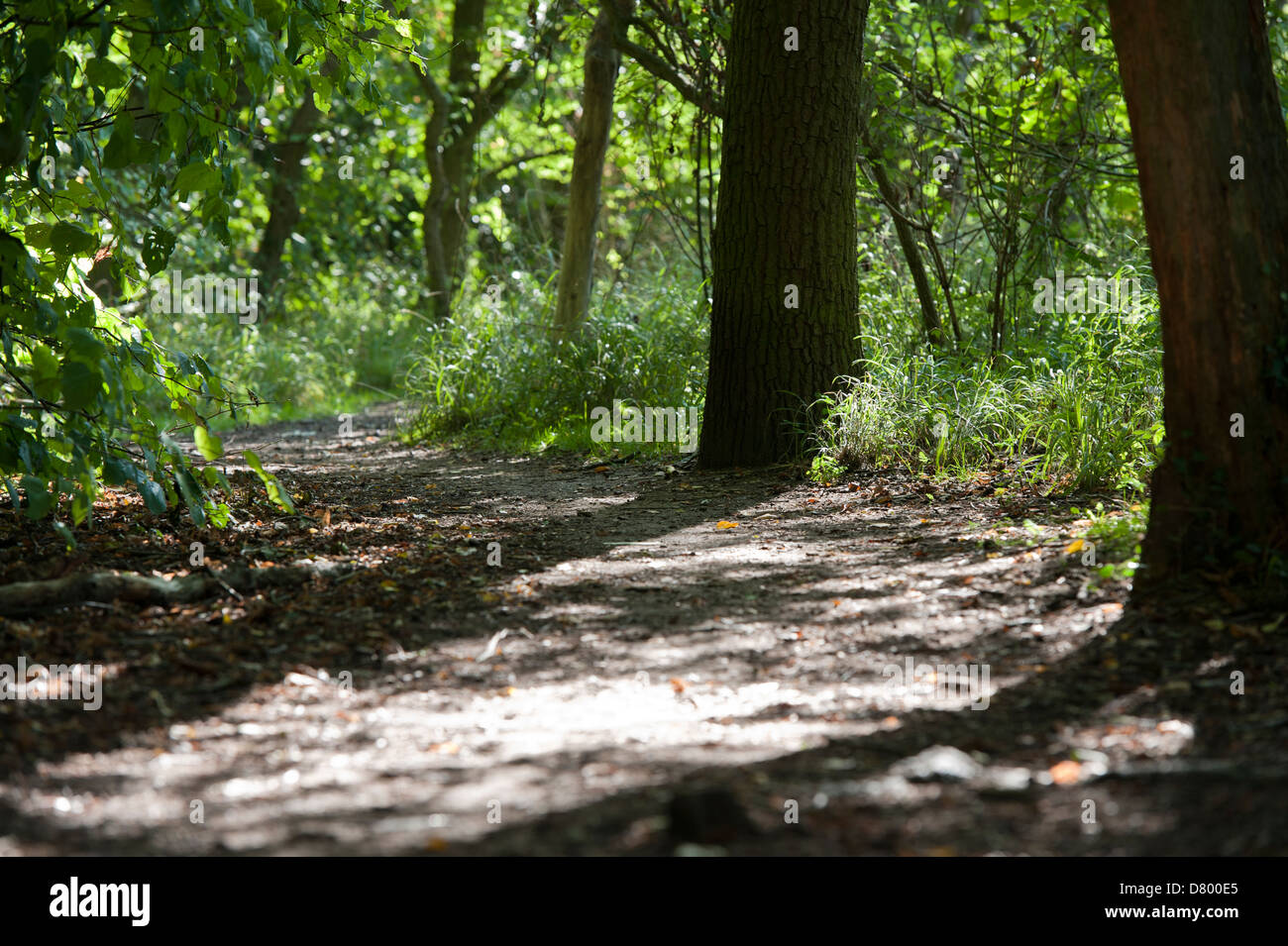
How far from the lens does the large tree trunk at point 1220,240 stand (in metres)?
3.34

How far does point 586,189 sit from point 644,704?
799 centimetres

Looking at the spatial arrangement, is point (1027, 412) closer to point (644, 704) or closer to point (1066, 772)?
point (644, 704)

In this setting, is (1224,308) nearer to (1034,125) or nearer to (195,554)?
(195,554)

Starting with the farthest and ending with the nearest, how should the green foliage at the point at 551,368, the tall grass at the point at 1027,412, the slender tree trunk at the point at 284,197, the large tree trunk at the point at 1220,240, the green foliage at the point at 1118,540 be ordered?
1. the slender tree trunk at the point at 284,197
2. the green foliage at the point at 551,368
3. the tall grass at the point at 1027,412
4. the green foliage at the point at 1118,540
5. the large tree trunk at the point at 1220,240

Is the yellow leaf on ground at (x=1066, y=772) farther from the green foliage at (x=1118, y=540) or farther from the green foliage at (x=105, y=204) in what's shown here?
the green foliage at (x=105, y=204)

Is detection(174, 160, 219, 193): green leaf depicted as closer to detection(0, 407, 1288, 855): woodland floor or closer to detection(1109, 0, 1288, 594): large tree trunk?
detection(0, 407, 1288, 855): woodland floor

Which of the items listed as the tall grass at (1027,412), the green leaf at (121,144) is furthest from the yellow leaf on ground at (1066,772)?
the green leaf at (121,144)

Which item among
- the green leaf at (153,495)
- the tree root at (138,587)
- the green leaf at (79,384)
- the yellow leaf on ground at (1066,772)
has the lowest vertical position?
the yellow leaf on ground at (1066,772)

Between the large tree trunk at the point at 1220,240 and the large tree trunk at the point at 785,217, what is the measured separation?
10.9ft

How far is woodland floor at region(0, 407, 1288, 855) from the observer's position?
7.38ft
